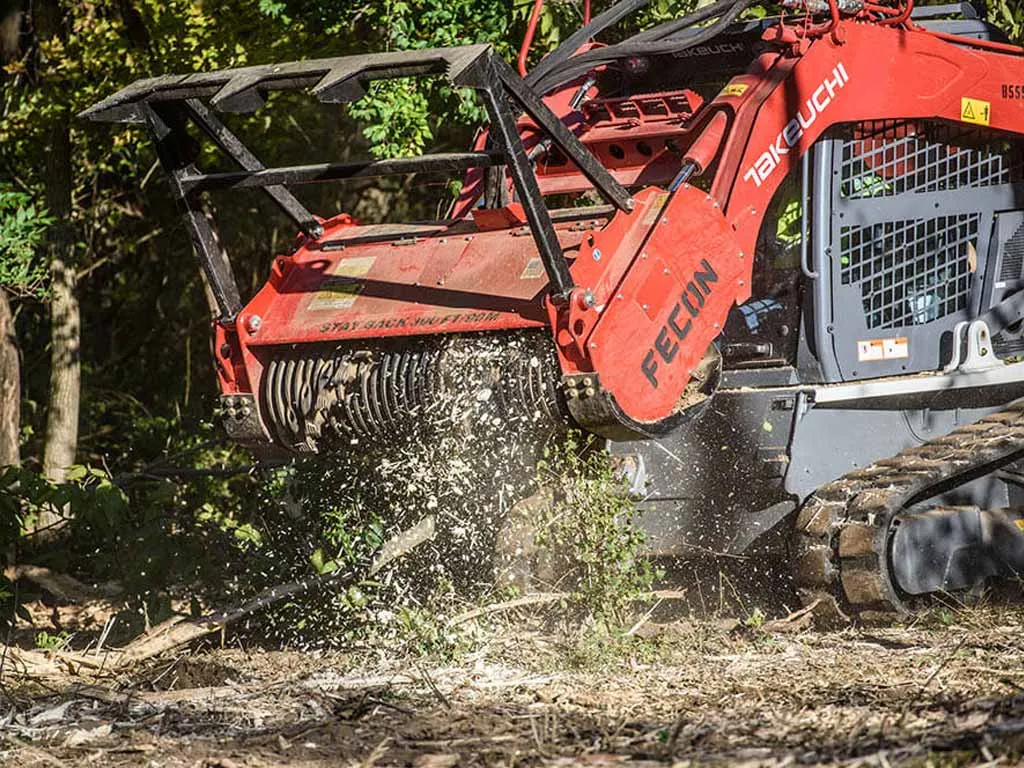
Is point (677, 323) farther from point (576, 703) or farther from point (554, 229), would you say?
point (576, 703)

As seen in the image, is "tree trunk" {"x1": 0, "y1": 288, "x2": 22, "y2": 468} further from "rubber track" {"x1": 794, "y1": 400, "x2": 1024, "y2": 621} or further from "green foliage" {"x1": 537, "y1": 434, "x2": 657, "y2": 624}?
"rubber track" {"x1": 794, "y1": 400, "x2": 1024, "y2": 621}

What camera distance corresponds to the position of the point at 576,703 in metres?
4.94

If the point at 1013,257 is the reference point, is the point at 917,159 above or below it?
above

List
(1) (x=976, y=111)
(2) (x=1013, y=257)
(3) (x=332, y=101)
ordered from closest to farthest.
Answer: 1. (3) (x=332, y=101)
2. (1) (x=976, y=111)
3. (2) (x=1013, y=257)

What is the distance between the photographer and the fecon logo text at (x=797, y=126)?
611 centimetres

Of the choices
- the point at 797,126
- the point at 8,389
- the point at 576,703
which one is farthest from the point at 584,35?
the point at 8,389

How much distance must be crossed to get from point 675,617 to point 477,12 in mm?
3283

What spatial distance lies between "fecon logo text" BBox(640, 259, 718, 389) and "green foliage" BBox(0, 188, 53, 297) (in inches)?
175

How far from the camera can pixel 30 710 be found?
5.16 metres

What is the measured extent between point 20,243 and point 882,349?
4.63 meters

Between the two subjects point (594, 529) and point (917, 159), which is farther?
point (917, 159)

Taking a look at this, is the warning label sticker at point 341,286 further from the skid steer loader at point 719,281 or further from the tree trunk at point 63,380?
the tree trunk at point 63,380

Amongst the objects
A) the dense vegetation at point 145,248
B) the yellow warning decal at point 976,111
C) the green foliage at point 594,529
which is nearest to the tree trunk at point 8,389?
the dense vegetation at point 145,248

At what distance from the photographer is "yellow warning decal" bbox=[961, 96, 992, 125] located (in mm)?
6719
